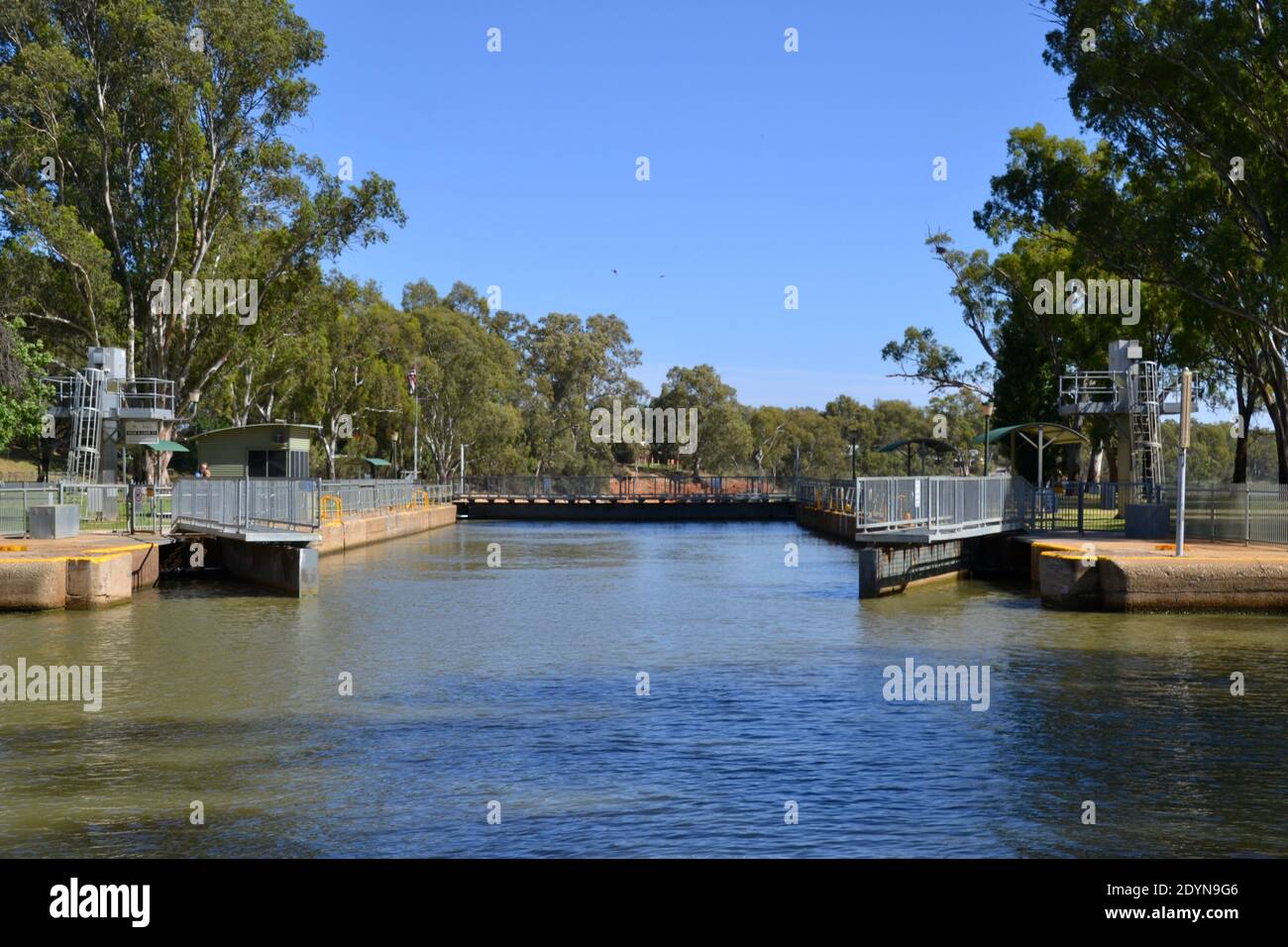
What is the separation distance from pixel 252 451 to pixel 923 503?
25.7 m

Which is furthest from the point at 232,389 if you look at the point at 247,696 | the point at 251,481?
the point at 247,696

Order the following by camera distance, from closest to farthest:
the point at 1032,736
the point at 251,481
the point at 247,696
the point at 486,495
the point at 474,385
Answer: the point at 1032,736, the point at 247,696, the point at 251,481, the point at 486,495, the point at 474,385

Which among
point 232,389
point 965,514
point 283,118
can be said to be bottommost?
point 965,514

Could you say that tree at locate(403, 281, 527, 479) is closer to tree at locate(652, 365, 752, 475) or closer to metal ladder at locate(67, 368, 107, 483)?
tree at locate(652, 365, 752, 475)

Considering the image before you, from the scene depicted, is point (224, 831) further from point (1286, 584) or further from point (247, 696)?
point (1286, 584)

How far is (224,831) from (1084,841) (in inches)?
291

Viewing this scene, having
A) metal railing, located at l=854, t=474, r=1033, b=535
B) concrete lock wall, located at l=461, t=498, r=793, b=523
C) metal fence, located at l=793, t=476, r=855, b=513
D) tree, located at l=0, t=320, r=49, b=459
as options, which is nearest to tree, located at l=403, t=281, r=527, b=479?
concrete lock wall, located at l=461, t=498, r=793, b=523

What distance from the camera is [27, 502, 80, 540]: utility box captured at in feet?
108

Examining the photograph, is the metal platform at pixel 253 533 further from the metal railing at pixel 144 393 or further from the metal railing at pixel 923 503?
the metal railing at pixel 144 393

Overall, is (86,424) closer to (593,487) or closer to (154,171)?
(154,171)

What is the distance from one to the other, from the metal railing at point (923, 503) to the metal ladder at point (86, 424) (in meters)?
29.2

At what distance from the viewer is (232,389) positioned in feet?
240

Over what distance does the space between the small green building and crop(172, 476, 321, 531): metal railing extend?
46.4 feet

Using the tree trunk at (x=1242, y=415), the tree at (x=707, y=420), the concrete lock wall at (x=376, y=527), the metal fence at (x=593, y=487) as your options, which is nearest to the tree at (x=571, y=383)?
the tree at (x=707, y=420)
